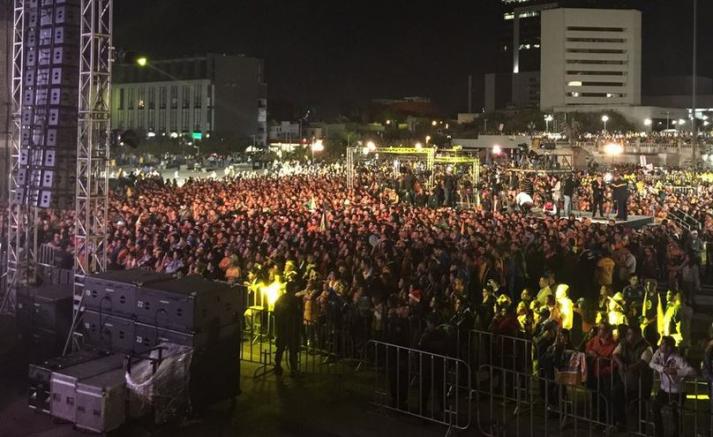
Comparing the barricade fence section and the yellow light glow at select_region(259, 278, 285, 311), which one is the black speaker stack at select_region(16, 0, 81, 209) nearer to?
the yellow light glow at select_region(259, 278, 285, 311)

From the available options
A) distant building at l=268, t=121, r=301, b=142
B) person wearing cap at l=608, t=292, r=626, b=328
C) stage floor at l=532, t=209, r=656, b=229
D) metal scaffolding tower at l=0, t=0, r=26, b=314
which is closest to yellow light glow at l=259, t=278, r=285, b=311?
metal scaffolding tower at l=0, t=0, r=26, b=314

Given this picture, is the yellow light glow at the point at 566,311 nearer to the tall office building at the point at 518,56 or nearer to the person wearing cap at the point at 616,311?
the person wearing cap at the point at 616,311

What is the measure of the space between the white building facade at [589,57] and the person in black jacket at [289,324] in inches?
5343

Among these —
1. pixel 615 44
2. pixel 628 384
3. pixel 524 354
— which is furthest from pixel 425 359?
pixel 615 44

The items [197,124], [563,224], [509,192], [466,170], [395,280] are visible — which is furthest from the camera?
[197,124]

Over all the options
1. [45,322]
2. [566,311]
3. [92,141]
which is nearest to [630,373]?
[566,311]

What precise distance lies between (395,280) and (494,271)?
1759mm

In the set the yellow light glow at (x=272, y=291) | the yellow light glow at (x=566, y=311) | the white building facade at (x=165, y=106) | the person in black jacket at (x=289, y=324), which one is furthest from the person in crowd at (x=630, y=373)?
the white building facade at (x=165, y=106)

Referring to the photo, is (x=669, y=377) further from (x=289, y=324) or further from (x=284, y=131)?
(x=284, y=131)

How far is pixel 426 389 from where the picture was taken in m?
8.89

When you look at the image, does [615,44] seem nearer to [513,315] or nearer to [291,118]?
[291,118]

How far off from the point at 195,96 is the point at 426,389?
92.2 meters

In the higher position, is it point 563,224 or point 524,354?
point 563,224

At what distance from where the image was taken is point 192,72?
97500 mm
